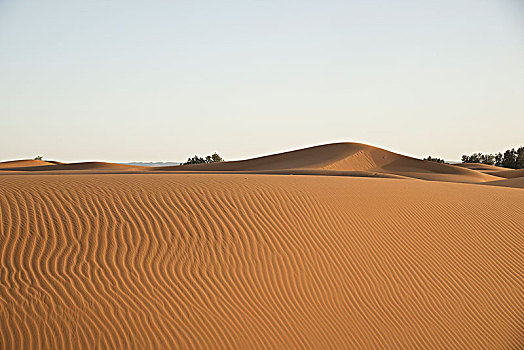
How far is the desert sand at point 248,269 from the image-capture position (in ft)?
20.5

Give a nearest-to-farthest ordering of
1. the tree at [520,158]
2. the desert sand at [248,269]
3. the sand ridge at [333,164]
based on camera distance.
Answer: the desert sand at [248,269] < the sand ridge at [333,164] < the tree at [520,158]

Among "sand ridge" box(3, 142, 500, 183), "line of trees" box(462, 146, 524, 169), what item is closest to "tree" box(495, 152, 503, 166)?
"line of trees" box(462, 146, 524, 169)

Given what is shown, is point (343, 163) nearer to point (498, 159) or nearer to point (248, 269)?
point (248, 269)

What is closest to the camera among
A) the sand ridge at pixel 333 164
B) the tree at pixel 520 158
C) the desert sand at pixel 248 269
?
the desert sand at pixel 248 269

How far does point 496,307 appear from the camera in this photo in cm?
771

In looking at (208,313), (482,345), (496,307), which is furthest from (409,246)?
(208,313)

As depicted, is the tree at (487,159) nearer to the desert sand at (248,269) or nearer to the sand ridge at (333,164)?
the sand ridge at (333,164)

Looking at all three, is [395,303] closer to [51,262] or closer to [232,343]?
[232,343]

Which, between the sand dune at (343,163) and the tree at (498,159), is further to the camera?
the tree at (498,159)

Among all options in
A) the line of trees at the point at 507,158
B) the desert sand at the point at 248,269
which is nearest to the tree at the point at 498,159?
the line of trees at the point at 507,158

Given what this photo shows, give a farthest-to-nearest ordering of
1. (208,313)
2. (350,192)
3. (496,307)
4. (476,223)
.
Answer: (350,192) < (476,223) < (496,307) < (208,313)

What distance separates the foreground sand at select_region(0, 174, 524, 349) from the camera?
6242 millimetres

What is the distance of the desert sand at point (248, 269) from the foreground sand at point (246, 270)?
0.02 m

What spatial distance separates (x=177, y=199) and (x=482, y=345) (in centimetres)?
572
